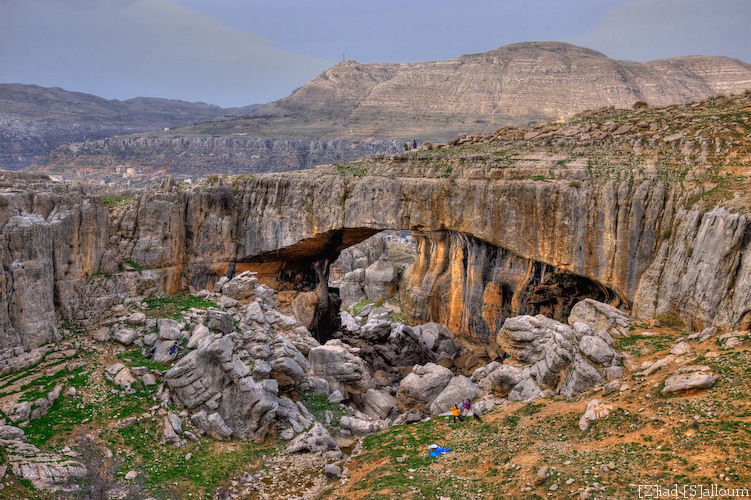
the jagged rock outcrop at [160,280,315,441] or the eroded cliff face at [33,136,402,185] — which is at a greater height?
the eroded cliff face at [33,136,402,185]

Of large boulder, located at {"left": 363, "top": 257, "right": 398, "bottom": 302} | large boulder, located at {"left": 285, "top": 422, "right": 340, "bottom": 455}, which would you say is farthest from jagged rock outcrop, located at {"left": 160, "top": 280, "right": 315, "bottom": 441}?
large boulder, located at {"left": 363, "top": 257, "right": 398, "bottom": 302}

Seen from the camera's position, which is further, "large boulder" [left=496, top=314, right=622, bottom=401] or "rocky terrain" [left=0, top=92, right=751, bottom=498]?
"large boulder" [left=496, top=314, right=622, bottom=401]

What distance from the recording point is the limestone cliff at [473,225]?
23.0 m

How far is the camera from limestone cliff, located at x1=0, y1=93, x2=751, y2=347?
75.4ft

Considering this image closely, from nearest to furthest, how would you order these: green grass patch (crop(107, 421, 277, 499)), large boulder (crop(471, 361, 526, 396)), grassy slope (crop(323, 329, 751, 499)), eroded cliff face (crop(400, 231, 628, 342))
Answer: grassy slope (crop(323, 329, 751, 499)) → green grass patch (crop(107, 421, 277, 499)) → large boulder (crop(471, 361, 526, 396)) → eroded cliff face (crop(400, 231, 628, 342))

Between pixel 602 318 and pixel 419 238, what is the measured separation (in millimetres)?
22189

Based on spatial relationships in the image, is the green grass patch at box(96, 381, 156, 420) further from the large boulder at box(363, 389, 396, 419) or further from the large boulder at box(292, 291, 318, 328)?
the large boulder at box(292, 291, 318, 328)

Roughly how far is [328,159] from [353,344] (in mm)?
94193

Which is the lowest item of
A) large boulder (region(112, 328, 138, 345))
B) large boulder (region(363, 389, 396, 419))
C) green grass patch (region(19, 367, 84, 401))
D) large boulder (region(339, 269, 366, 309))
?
large boulder (region(363, 389, 396, 419))

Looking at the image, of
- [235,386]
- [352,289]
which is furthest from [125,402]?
[352,289]

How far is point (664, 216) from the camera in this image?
1051 inches

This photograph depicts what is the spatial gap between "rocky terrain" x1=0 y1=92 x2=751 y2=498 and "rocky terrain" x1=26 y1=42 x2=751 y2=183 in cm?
8865

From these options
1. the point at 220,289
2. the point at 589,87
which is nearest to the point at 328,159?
the point at 589,87

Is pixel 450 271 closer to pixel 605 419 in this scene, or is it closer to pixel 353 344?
pixel 353 344
